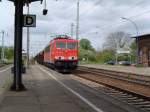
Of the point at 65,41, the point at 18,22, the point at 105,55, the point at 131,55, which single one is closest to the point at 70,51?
the point at 65,41

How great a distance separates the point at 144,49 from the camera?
88.8 m

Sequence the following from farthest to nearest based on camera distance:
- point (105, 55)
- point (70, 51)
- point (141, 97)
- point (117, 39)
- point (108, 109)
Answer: point (117, 39), point (105, 55), point (70, 51), point (141, 97), point (108, 109)

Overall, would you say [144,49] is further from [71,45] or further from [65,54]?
[65,54]

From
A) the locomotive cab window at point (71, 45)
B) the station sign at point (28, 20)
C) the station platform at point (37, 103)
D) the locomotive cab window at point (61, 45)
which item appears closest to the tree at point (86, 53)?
the locomotive cab window at point (71, 45)

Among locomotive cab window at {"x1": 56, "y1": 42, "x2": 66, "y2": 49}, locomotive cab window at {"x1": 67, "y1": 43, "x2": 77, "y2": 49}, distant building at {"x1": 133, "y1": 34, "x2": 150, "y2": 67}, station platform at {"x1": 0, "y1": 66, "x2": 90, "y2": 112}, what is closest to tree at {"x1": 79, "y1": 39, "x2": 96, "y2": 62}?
distant building at {"x1": 133, "y1": 34, "x2": 150, "y2": 67}

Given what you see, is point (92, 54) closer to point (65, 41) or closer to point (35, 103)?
point (65, 41)

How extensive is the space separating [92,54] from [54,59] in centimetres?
10421

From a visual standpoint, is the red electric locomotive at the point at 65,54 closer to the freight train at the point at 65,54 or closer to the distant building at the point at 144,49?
the freight train at the point at 65,54

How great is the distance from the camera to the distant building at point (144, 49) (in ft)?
284

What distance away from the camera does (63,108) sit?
13023mm


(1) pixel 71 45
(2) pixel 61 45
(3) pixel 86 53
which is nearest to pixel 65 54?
(2) pixel 61 45

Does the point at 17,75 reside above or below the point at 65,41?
below

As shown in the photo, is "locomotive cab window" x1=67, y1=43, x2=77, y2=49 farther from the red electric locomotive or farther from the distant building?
the distant building

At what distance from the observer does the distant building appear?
8644cm
